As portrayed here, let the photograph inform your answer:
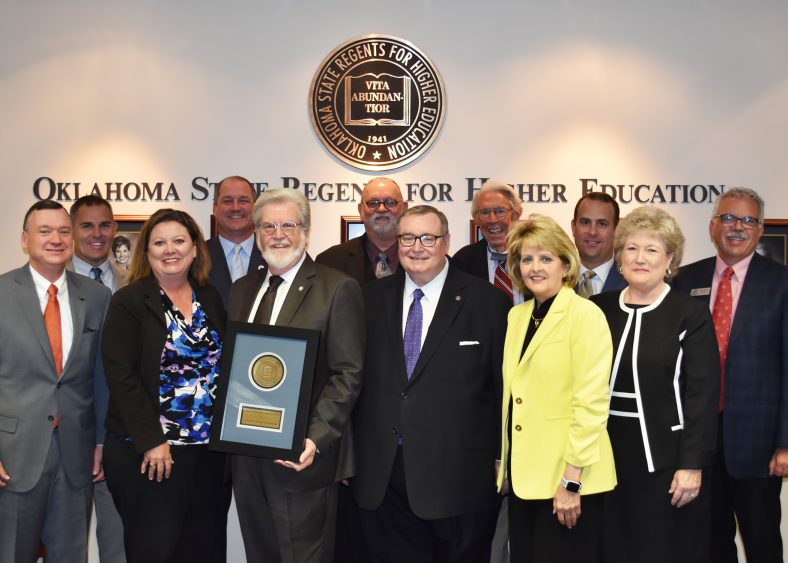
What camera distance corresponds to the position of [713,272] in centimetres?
361

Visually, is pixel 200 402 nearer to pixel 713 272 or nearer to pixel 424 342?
pixel 424 342

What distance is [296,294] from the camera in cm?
298

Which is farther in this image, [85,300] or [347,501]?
[347,501]

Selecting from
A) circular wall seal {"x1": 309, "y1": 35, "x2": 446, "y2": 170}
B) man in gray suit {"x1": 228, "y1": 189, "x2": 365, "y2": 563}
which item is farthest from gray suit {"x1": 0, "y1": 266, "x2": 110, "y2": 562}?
circular wall seal {"x1": 309, "y1": 35, "x2": 446, "y2": 170}

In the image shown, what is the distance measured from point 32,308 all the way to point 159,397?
2.47 feet

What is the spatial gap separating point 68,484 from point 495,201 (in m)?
2.55

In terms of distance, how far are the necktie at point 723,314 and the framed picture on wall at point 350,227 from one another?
235 cm

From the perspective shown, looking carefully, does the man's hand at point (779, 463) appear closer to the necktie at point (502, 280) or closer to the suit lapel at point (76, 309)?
the necktie at point (502, 280)

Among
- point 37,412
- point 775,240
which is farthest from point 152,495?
point 775,240

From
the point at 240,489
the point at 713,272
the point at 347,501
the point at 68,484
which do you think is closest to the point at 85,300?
the point at 68,484

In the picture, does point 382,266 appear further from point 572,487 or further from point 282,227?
point 572,487

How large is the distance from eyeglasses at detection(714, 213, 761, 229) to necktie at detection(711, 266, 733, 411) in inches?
8.0

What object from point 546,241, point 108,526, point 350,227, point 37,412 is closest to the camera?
point 546,241

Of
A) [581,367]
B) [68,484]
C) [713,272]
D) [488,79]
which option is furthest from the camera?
[488,79]
